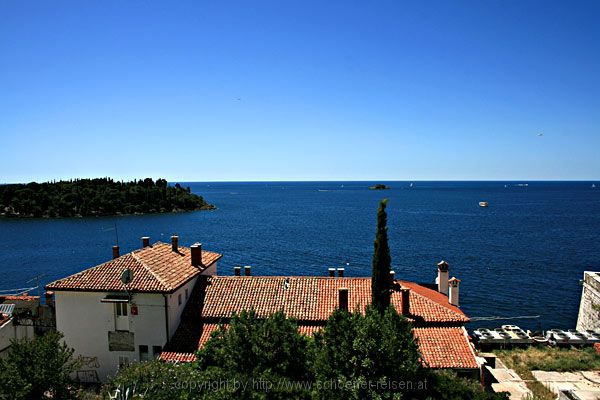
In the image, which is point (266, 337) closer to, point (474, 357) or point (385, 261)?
point (385, 261)

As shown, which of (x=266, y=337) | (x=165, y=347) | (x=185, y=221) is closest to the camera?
(x=266, y=337)

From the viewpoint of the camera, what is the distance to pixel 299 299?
978 inches

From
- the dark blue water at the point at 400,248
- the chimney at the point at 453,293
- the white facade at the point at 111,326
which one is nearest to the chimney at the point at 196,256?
the white facade at the point at 111,326

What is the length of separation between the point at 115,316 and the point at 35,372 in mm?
7740

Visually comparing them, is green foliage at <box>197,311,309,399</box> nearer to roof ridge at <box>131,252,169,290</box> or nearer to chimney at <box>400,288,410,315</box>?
roof ridge at <box>131,252,169,290</box>

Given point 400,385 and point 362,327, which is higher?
point 362,327

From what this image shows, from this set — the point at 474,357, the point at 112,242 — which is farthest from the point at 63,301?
the point at 112,242

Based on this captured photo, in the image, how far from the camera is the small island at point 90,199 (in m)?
138

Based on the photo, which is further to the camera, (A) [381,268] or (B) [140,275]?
(B) [140,275]

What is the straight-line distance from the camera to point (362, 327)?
1429 cm

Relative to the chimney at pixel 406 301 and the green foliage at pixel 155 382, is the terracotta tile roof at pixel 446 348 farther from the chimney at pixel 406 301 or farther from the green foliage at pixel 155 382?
the green foliage at pixel 155 382

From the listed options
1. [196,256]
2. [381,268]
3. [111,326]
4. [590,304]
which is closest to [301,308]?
[381,268]

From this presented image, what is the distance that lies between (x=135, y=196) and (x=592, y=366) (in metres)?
145

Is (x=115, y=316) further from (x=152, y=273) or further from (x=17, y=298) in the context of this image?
(x=17, y=298)
